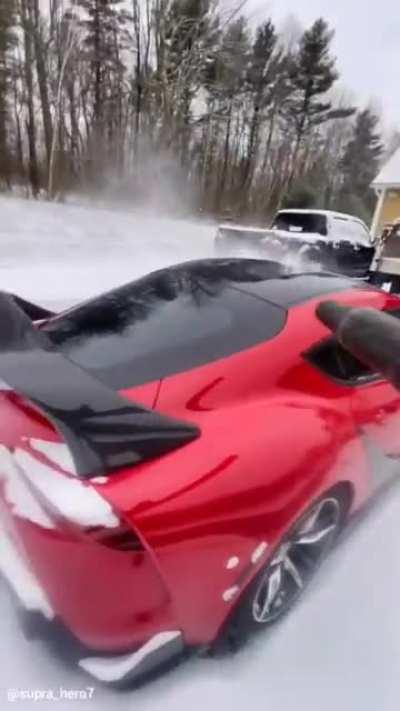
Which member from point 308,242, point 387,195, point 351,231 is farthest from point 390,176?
point 308,242

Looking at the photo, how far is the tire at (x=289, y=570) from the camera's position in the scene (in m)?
1.37

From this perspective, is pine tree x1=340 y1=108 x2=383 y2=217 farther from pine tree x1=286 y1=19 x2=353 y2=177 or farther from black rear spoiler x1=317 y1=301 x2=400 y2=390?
black rear spoiler x1=317 y1=301 x2=400 y2=390

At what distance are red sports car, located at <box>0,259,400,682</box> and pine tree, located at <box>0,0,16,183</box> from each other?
1690 cm

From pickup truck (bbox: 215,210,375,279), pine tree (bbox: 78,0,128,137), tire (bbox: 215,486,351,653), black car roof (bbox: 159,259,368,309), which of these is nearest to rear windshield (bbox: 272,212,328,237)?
pickup truck (bbox: 215,210,375,279)

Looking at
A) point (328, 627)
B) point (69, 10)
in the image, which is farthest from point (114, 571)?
point (69, 10)

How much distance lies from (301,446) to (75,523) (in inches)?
27.3

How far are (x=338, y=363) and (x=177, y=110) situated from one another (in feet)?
64.7

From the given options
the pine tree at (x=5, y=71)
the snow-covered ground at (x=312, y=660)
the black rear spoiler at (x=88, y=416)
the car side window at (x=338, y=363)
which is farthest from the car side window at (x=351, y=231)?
the pine tree at (x=5, y=71)

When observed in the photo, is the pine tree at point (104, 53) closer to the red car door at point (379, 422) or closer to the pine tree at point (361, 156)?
the pine tree at point (361, 156)

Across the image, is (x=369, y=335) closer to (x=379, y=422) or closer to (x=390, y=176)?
(x=379, y=422)

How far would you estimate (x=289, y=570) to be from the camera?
1.55 meters

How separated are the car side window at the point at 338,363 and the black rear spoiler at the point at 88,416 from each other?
0.66 metres

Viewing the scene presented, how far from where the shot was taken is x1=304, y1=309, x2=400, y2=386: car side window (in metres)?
1.70

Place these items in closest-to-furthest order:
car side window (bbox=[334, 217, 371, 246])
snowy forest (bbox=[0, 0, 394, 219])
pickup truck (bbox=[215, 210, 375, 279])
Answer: pickup truck (bbox=[215, 210, 375, 279]) < car side window (bbox=[334, 217, 371, 246]) < snowy forest (bbox=[0, 0, 394, 219])
